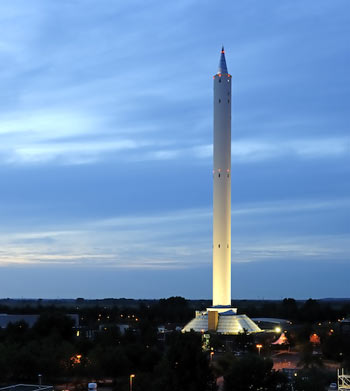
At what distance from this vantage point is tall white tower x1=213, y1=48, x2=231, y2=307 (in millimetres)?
95812

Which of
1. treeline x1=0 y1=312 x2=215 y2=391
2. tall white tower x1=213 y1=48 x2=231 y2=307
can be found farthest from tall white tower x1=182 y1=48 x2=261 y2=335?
treeline x1=0 y1=312 x2=215 y2=391

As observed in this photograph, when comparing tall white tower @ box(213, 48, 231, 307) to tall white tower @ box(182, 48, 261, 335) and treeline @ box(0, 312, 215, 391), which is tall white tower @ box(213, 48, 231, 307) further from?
treeline @ box(0, 312, 215, 391)

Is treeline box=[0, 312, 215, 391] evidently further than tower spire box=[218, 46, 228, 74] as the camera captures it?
No

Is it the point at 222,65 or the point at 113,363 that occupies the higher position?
the point at 222,65

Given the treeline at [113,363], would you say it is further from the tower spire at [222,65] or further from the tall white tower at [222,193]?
the tower spire at [222,65]

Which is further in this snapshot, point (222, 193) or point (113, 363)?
point (222, 193)

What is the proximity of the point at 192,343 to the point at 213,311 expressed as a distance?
45.4 m

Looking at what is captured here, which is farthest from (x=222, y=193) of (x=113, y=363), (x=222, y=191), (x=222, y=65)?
(x=113, y=363)

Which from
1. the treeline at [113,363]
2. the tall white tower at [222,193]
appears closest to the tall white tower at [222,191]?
the tall white tower at [222,193]

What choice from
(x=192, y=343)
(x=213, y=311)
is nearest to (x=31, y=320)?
(x=213, y=311)

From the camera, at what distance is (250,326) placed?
91.9 meters

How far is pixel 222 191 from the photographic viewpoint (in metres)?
95.9

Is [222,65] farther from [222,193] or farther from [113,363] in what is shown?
[113,363]

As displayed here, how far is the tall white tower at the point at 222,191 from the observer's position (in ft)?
314
